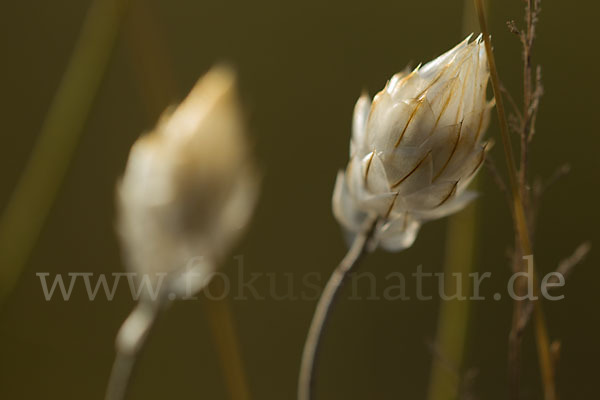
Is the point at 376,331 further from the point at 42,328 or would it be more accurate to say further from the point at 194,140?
the point at 194,140

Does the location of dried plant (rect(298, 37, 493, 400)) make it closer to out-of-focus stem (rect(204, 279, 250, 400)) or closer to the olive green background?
out-of-focus stem (rect(204, 279, 250, 400))

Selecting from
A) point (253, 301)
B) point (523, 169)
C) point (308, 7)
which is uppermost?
point (308, 7)

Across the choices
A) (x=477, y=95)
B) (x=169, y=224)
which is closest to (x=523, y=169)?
(x=477, y=95)

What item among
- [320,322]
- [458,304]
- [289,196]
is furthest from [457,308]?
[289,196]

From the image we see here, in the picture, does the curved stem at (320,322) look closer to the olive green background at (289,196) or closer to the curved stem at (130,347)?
the curved stem at (130,347)

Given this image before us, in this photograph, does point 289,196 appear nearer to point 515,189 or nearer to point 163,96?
point 163,96

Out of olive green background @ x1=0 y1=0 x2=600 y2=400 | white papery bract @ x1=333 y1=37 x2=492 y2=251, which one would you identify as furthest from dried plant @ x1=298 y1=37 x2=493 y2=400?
olive green background @ x1=0 y1=0 x2=600 y2=400
